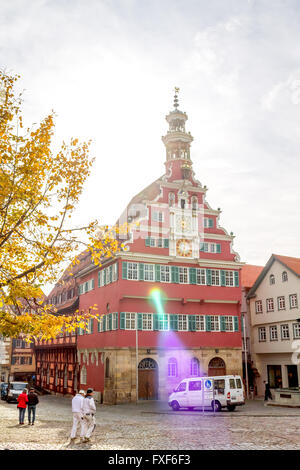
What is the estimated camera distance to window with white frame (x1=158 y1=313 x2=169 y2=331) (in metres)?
35.1

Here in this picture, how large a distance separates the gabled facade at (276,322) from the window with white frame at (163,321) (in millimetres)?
11640

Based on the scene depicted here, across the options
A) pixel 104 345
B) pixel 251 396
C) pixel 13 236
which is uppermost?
pixel 13 236

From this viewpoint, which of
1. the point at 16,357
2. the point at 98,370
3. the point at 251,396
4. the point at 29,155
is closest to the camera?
the point at 29,155

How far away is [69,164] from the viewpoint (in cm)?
1360

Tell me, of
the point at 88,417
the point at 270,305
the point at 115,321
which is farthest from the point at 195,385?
the point at 270,305

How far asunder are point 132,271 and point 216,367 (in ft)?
33.7

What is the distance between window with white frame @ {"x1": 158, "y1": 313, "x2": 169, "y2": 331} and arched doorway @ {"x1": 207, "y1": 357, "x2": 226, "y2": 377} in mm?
4913

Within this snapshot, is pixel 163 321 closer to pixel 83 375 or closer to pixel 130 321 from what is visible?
pixel 130 321

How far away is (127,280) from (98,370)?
26.2 ft

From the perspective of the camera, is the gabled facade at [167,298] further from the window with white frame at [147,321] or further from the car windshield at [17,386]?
the car windshield at [17,386]

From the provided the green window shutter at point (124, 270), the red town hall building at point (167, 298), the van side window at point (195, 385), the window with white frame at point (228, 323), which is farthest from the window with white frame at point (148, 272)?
the van side window at point (195, 385)

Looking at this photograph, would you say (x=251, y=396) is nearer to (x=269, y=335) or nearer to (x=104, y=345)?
(x=269, y=335)

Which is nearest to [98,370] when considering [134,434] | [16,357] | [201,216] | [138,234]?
[138,234]

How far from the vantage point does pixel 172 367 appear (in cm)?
3488
